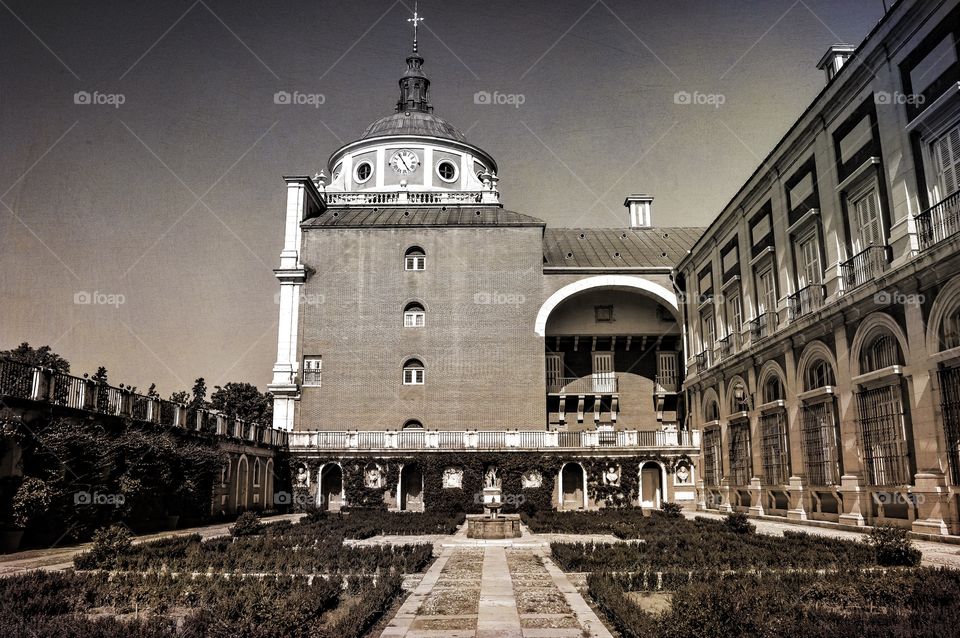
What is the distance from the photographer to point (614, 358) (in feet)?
143

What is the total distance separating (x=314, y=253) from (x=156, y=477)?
2134 cm

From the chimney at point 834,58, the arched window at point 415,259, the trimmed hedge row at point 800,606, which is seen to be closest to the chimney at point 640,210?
the arched window at point 415,259

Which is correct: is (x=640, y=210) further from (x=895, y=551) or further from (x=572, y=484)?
(x=895, y=551)

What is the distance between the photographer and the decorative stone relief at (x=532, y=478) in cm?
3600

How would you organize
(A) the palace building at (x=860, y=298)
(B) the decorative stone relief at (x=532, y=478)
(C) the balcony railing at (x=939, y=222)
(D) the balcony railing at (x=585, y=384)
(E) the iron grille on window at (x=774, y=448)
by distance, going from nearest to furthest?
(C) the balcony railing at (x=939, y=222) < (A) the palace building at (x=860, y=298) < (E) the iron grille on window at (x=774, y=448) < (B) the decorative stone relief at (x=532, y=478) < (D) the balcony railing at (x=585, y=384)

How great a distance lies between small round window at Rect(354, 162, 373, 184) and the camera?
5053cm

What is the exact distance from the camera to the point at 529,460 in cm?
3609

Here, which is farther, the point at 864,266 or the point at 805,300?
the point at 805,300

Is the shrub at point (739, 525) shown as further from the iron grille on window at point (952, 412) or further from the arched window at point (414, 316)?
the arched window at point (414, 316)

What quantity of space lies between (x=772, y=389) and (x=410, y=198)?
2595 cm

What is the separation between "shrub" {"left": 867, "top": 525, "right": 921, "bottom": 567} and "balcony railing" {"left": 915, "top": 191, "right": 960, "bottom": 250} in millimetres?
7441

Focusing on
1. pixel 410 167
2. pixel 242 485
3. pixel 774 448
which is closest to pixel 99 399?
pixel 242 485

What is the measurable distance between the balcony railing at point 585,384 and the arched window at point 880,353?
2148cm

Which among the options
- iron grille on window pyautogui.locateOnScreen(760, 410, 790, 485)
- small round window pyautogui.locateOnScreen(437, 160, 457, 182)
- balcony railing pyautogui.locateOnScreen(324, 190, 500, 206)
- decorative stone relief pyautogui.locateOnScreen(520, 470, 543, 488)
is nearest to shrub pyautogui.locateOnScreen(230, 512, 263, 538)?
decorative stone relief pyautogui.locateOnScreen(520, 470, 543, 488)
